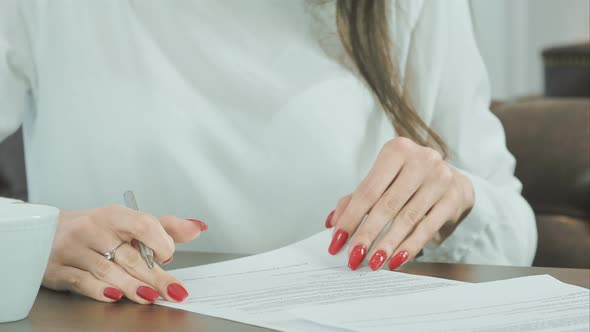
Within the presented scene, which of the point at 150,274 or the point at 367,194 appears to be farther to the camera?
the point at 367,194

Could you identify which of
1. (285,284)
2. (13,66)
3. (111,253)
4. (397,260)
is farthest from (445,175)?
(13,66)

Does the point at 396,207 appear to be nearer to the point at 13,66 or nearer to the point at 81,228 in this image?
the point at 81,228

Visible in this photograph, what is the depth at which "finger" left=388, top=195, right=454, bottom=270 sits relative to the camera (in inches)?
29.2

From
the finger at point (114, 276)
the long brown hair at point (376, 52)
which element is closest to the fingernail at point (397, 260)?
the finger at point (114, 276)

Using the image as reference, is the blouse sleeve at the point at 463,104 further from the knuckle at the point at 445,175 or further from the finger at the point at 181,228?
the finger at the point at 181,228

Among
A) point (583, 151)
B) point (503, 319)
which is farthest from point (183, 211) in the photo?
point (583, 151)

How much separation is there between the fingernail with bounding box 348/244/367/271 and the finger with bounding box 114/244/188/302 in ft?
0.51

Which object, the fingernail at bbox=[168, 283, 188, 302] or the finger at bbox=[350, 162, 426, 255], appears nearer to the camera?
the fingernail at bbox=[168, 283, 188, 302]

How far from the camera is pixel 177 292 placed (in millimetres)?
632

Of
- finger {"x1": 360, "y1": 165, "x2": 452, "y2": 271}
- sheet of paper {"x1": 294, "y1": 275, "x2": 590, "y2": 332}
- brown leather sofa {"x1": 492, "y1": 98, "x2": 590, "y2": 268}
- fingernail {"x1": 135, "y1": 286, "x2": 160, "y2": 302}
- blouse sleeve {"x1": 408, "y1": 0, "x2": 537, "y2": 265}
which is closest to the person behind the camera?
sheet of paper {"x1": 294, "y1": 275, "x2": 590, "y2": 332}

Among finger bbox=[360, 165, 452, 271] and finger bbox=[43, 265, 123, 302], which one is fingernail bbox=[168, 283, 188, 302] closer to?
finger bbox=[43, 265, 123, 302]

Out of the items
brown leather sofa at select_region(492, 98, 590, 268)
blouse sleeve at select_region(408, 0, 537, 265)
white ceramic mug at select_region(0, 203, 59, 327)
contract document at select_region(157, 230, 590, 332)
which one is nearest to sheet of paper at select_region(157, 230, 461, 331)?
contract document at select_region(157, 230, 590, 332)

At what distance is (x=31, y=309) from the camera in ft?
2.02

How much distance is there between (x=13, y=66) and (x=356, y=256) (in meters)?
0.53
